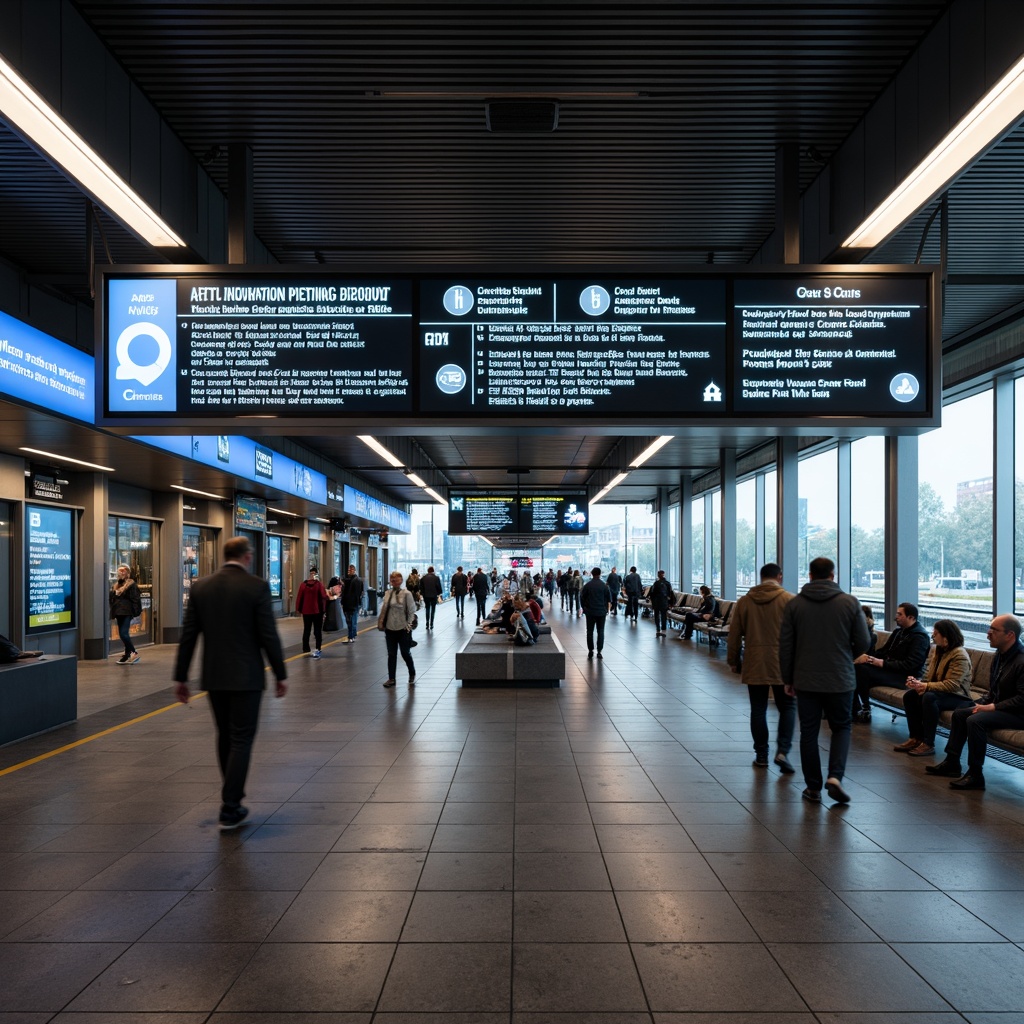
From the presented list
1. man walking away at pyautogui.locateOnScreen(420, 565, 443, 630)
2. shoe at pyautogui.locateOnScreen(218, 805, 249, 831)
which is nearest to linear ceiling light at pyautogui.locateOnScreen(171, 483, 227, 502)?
man walking away at pyautogui.locateOnScreen(420, 565, 443, 630)

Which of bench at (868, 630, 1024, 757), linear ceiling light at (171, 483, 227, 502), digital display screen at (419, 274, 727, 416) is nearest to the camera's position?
digital display screen at (419, 274, 727, 416)

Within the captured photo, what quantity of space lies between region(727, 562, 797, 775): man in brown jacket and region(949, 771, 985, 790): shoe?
47.5 inches

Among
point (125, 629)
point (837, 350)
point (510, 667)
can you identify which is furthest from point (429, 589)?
point (837, 350)

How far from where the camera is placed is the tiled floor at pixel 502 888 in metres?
3.04

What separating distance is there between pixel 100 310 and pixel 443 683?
753cm

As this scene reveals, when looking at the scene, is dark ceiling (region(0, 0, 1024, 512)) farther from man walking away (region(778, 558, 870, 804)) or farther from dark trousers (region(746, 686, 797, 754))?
dark trousers (region(746, 686, 797, 754))

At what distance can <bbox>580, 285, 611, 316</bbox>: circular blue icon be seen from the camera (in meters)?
5.48

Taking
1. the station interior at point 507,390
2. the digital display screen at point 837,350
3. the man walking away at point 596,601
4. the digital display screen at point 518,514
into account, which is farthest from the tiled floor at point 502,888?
the digital display screen at point 518,514

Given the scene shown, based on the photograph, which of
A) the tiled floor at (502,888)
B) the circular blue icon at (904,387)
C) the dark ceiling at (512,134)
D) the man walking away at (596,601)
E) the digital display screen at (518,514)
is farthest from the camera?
the digital display screen at (518,514)

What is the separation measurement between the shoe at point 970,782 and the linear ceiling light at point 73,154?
7.05m

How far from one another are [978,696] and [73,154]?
8.30 metres

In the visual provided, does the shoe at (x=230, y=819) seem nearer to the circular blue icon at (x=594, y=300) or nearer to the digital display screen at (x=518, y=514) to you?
the circular blue icon at (x=594, y=300)

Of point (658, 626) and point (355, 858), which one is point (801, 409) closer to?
point (355, 858)

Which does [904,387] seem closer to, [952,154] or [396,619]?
[952,154]
